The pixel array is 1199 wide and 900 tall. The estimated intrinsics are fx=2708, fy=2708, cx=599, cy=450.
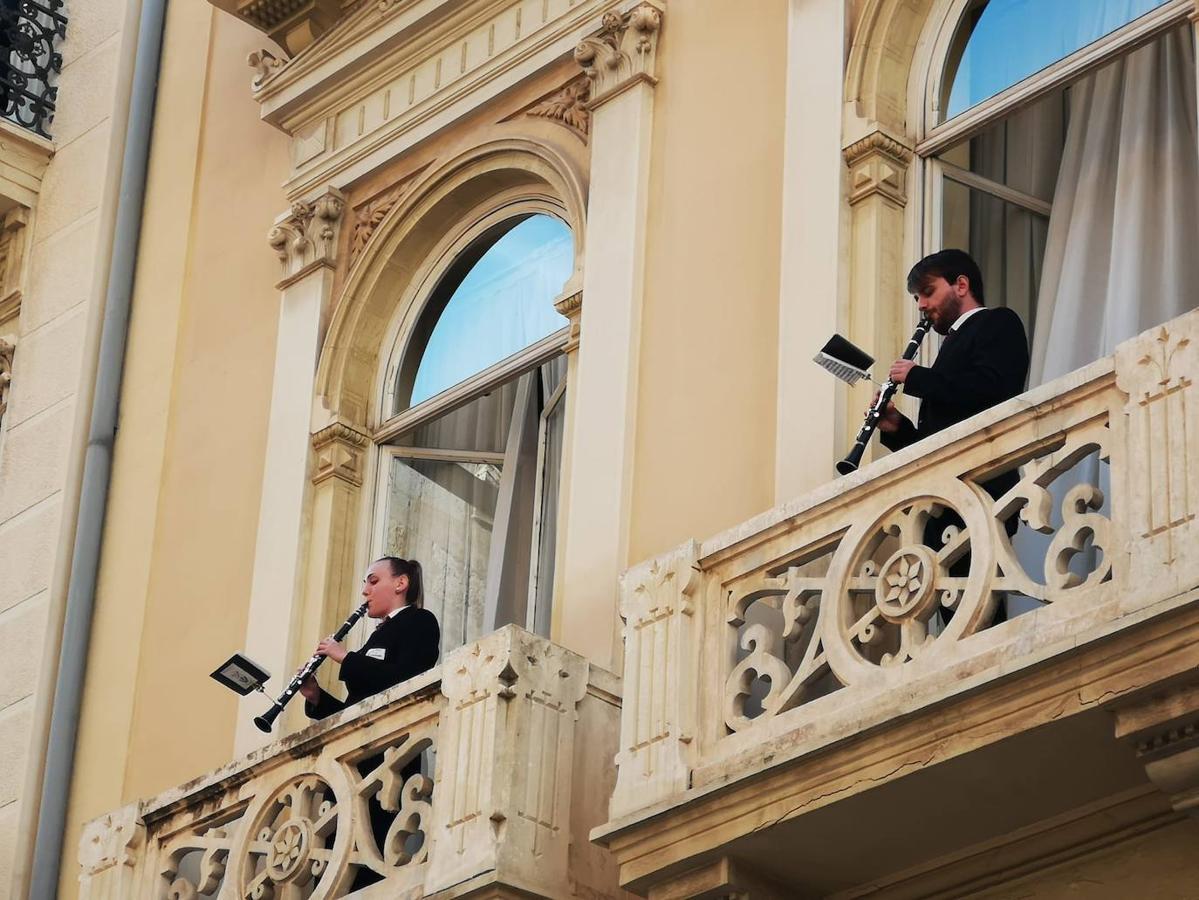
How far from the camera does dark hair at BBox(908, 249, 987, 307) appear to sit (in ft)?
29.6

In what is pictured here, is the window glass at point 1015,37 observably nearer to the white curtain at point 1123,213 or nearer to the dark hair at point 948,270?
the white curtain at point 1123,213

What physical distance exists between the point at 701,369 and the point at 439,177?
2.34 metres

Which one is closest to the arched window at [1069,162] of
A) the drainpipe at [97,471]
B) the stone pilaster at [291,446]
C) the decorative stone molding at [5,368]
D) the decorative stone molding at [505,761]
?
the decorative stone molding at [505,761]

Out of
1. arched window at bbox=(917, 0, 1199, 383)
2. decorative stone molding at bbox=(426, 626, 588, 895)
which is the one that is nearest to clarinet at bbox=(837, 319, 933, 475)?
arched window at bbox=(917, 0, 1199, 383)

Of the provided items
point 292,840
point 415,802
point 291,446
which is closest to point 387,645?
point 292,840

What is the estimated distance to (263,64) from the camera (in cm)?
1330

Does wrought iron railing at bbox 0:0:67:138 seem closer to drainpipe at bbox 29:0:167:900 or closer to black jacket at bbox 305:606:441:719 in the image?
drainpipe at bbox 29:0:167:900

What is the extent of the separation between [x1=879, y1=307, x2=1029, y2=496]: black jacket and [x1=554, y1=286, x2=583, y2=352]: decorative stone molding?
250 cm

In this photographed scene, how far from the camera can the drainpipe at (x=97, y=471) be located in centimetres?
1219

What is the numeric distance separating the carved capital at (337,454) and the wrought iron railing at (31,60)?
3559 millimetres

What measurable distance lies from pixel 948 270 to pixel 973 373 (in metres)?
0.53

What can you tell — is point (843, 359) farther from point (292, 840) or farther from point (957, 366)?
point (292, 840)

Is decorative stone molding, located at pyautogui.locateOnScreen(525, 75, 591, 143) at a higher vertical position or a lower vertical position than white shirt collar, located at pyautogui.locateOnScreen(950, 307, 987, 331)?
higher

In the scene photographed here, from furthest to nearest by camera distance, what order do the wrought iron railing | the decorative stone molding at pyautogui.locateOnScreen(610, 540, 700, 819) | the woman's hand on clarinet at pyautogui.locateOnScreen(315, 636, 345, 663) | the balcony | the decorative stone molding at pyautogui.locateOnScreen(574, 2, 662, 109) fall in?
the wrought iron railing < the decorative stone molding at pyautogui.locateOnScreen(574, 2, 662, 109) < the woman's hand on clarinet at pyautogui.locateOnScreen(315, 636, 345, 663) < the decorative stone molding at pyautogui.locateOnScreen(610, 540, 700, 819) < the balcony
